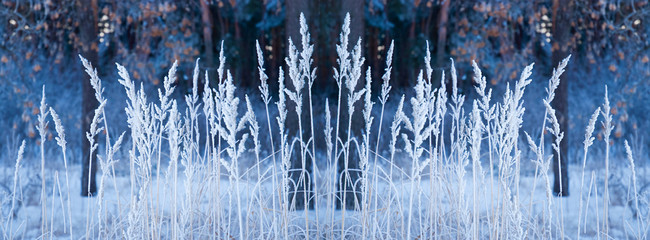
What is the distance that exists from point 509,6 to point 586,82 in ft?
5.43

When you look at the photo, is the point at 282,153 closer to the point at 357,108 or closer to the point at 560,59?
the point at 357,108

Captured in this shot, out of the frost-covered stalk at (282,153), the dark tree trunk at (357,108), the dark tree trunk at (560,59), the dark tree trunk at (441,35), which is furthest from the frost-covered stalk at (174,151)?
the dark tree trunk at (560,59)

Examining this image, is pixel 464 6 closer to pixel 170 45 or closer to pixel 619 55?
pixel 619 55

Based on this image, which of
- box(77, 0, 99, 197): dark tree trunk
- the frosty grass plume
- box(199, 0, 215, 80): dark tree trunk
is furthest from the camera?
box(199, 0, 215, 80): dark tree trunk

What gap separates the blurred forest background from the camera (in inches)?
191

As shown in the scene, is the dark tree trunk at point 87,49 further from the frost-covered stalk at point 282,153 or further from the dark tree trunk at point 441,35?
the frost-covered stalk at point 282,153

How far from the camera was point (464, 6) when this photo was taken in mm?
5484

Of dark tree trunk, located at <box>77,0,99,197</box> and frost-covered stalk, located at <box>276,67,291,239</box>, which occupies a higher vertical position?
dark tree trunk, located at <box>77,0,99,197</box>

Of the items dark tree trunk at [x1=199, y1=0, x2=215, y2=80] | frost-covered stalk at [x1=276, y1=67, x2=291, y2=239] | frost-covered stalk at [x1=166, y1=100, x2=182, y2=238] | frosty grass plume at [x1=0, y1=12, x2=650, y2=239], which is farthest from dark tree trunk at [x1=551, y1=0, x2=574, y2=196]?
frost-covered stalk at [x1=166, y1=100, x2=182, y2=238]

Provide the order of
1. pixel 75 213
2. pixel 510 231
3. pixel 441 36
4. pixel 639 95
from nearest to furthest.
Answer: pixel 510 231 < pixel 75 213 < pixel 441 36 < pixel 639 95

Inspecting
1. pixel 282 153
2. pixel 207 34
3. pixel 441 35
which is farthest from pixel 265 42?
pixel 282 153

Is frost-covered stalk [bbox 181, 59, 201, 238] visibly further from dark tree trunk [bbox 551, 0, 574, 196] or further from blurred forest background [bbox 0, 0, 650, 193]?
dark tree trunk [bbox 551, 0, 574, 196]

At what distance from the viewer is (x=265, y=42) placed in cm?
470

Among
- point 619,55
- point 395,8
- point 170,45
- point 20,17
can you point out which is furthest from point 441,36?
point 20,17
